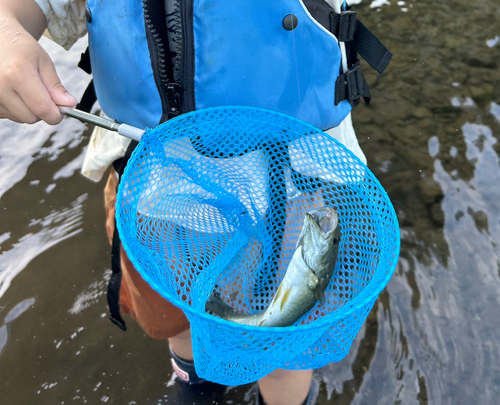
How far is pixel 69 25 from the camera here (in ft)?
5.81

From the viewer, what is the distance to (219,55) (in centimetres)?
162

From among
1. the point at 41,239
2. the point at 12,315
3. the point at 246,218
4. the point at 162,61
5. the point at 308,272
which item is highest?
the point at 162,61

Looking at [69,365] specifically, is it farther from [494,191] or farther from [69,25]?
→ [494,191]

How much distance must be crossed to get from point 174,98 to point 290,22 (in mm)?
500

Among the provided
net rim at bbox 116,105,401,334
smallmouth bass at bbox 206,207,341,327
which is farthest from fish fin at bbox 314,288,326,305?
net rim at bbox 116,105,401,334

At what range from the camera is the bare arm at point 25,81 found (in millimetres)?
1333

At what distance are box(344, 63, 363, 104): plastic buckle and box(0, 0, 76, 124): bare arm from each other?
3.42 ft

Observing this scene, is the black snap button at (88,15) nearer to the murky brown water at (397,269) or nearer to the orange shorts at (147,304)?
the orange shorts at (147,304)

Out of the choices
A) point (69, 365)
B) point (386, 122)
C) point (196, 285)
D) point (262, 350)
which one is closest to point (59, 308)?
point (69, 365)

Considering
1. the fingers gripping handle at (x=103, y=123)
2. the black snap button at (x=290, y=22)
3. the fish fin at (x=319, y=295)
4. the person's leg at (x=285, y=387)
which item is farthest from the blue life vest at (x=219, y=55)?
the person's leg at (x=285, y=387)

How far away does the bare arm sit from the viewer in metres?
1.33

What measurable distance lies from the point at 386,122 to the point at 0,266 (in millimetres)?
2976

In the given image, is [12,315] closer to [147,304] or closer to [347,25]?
[147,304]

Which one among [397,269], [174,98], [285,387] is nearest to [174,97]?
[174,98]
